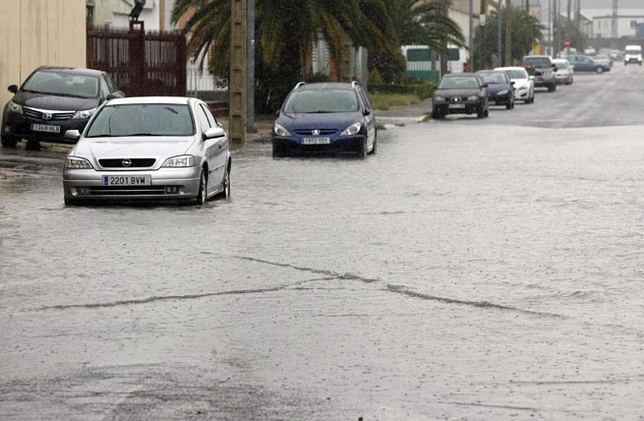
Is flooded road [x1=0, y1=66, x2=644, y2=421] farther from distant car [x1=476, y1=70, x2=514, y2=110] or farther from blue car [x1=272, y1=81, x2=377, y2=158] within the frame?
distant car [x1=476, y1=70, x2=514, y2=110]

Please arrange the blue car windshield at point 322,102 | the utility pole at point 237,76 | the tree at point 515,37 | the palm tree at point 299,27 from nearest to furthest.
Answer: the blue car windshield at point 322,102 < the utility pole at point 237,76 < the palm tree at point 299,27 < the tree at point 515,37

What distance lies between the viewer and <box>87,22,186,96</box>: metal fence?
126 feet

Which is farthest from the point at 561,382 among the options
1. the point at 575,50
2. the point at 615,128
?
the point at 575,50

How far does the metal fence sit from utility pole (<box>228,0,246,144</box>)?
5.34 metres

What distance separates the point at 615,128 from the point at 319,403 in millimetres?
34988

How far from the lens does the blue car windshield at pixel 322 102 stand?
2970 centimetres

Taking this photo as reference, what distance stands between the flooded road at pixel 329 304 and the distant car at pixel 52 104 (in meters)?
5.80

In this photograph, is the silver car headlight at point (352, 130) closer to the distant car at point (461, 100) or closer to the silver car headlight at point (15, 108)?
the silver car headlight at point (15, 108)

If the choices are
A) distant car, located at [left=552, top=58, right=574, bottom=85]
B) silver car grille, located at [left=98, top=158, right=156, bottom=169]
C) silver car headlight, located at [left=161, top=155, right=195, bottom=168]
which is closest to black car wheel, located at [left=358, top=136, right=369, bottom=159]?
silver car headlight, located at [left=161, top=155, right=195, bottom=168]

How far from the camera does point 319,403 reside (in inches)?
294

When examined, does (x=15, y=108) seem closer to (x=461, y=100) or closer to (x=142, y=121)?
(x=142, y=121)

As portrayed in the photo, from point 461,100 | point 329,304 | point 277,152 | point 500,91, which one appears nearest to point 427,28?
point 500,91

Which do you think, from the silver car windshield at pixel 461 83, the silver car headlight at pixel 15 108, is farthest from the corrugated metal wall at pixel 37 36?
the silver car windshield at pixel 461 83

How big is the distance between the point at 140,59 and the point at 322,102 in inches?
428
